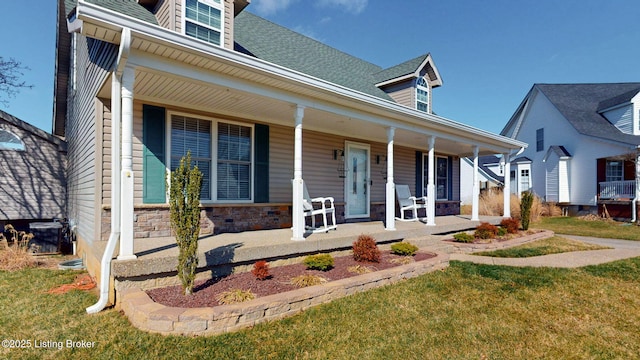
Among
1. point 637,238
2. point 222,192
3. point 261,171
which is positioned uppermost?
point 261,171

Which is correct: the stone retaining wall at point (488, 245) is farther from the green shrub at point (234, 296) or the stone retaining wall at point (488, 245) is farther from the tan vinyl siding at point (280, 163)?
the green shrub at point (234, 296)

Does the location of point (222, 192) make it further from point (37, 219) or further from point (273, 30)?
point (37, 219)

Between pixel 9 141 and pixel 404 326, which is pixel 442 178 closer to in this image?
pixel 404 326

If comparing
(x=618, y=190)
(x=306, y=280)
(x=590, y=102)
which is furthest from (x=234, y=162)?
(x=590, y=102)

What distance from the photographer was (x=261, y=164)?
6613 millimetres

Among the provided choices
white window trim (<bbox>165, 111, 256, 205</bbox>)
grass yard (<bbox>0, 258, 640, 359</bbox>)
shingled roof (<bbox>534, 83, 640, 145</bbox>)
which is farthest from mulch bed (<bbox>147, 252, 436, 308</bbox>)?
shingled roof (<bbox>534, 83, 640, 145</bbox>)

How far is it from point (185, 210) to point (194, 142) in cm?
282

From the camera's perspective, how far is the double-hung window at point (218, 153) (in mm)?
5660

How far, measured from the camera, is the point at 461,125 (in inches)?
324

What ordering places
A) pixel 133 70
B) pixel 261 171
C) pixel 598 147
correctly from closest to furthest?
pixel 133 70, pixel 261 171, pixel 598 147

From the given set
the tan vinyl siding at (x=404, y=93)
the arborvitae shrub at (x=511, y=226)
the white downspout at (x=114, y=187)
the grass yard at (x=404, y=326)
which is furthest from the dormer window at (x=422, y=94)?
the white downspout at (x=114, y=187)

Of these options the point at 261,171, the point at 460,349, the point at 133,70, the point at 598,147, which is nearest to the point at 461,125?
the point at 261,171

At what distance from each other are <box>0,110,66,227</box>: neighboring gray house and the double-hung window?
6.49 metres

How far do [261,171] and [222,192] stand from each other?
0.91 meters
